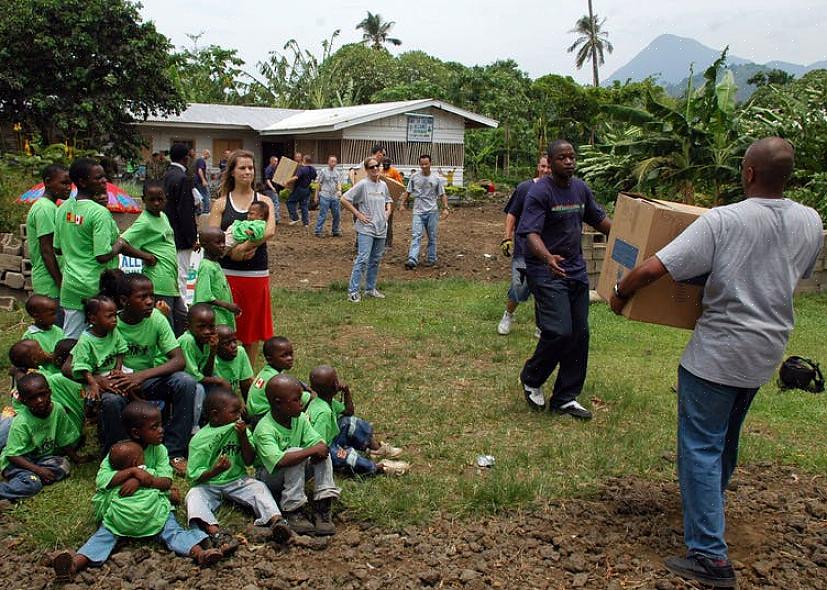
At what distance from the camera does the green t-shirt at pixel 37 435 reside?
421 centimetres

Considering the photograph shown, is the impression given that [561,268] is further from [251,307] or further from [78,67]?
[78,67]

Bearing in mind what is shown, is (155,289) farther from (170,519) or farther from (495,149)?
(495,149)

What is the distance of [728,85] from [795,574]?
1103 centimetres

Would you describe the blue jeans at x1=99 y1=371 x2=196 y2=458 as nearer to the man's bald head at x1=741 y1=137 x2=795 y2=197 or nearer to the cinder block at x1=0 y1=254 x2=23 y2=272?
the man's bald head at x1=741 y1=137 x2=795 y2=197

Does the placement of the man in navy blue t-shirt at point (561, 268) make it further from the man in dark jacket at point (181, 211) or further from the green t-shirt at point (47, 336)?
the man in dark jacket at point (181, 211)

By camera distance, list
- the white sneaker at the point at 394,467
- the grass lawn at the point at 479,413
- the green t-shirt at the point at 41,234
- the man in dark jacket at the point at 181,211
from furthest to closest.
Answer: the man in dark jacket at the point at 181,211
the green t-shirt at the point at 41,234
the white sneaker at the point at 394,467
the grass lawn at the point at 479,413

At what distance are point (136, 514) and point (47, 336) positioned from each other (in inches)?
76.4

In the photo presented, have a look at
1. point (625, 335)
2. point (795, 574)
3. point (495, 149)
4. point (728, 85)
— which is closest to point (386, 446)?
point (795, 574)

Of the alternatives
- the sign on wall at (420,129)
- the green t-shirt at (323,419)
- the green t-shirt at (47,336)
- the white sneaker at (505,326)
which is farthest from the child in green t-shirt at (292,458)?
the sign on wall at (420,129)

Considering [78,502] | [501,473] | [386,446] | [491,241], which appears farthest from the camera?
[491,241]

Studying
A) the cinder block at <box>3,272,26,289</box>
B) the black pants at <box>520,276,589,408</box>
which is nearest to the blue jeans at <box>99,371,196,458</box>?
the black pants at <box>520,276,589,408</box>

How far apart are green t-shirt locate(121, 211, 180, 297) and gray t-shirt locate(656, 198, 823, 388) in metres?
3.72

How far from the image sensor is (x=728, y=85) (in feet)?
41.7

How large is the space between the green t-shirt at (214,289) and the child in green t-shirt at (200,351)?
293 millimetres
